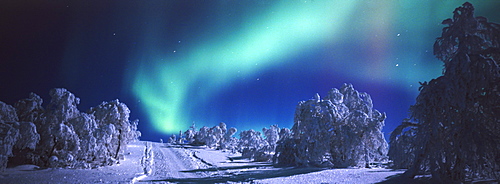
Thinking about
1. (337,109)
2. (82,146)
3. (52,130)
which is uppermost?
(337,109)

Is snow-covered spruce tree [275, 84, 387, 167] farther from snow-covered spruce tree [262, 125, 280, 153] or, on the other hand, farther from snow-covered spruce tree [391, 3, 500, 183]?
snow-covered spruce tree [262, 125, 280, 153]

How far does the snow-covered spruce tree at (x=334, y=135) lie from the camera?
26.3 m

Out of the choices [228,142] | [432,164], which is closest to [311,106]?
[432,164]

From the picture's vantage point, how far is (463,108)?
11352 millimetres

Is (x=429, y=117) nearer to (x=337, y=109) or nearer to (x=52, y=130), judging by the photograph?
(x=337, y=109)

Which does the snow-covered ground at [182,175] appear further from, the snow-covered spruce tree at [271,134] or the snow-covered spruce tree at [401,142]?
the snow-covered spruce tree at [271,134]

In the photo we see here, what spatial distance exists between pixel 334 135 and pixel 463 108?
17.0 m

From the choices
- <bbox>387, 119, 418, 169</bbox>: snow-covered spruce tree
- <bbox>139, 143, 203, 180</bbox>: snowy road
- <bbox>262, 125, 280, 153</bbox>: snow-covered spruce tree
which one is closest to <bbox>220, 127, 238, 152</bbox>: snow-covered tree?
<bbox>262, 125, 280, 153</bbox>: snow-covered spruce tree

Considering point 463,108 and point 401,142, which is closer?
point 463,108

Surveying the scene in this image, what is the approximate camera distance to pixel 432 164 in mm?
12391

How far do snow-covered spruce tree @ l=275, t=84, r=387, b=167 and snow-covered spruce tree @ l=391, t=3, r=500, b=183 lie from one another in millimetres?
12840

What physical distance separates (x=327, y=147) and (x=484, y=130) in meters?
17.2

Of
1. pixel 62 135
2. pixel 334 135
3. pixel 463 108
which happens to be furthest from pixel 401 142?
pixel 62 135

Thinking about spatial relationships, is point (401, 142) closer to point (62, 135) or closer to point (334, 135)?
point (334, 135)
